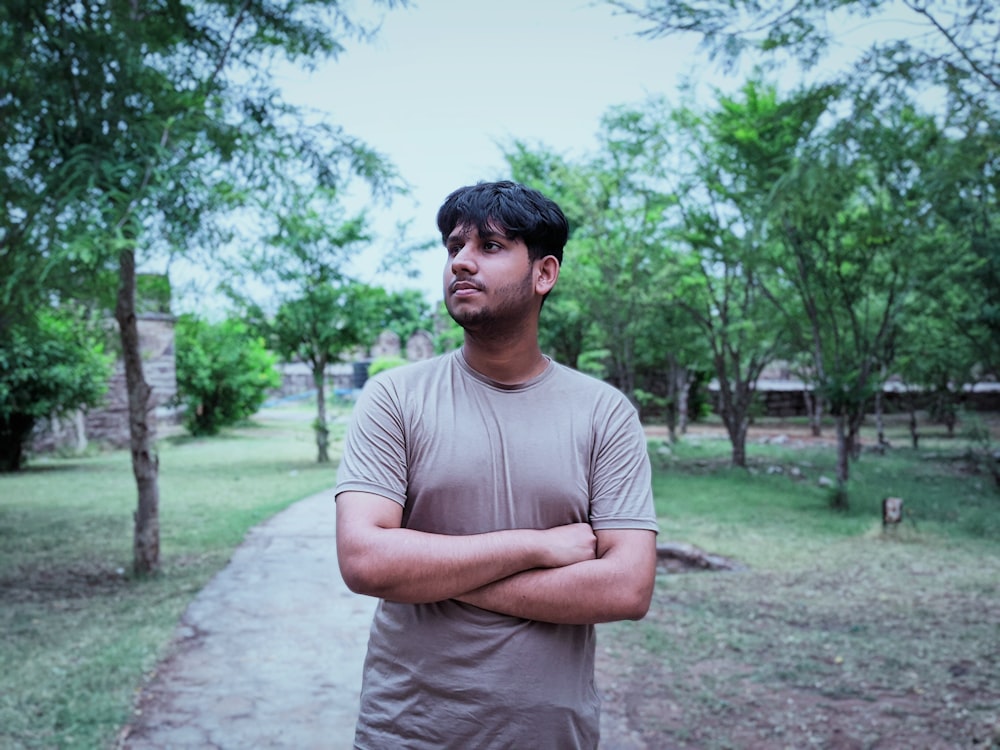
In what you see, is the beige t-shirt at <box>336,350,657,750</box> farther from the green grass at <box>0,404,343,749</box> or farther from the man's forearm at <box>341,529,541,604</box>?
the green grass at <box>0,404,343,749</box>

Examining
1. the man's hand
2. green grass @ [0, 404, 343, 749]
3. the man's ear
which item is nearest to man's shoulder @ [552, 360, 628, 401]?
the man's ear

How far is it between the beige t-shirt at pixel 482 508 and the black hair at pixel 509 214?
0.29 m

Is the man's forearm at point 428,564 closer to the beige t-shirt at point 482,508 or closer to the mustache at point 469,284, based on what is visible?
the beige t-shirt at point 482,508

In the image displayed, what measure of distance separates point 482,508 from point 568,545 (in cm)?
18

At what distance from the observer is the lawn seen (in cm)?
397

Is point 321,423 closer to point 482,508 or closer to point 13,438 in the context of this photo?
point 13,438

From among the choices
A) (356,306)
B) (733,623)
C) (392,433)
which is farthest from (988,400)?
(392,433)

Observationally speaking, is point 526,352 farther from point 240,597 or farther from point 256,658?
point 240,597

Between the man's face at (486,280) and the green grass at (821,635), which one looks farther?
the green grass at (821,635)

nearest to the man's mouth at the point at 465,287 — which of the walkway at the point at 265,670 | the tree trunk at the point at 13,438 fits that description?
the walkway at the point at 265,670

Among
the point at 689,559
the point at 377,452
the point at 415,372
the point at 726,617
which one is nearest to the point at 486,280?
the point at 415,372

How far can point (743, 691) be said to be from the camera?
4445 mm

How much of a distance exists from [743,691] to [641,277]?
394 inches

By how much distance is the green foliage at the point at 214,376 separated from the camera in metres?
23.1
